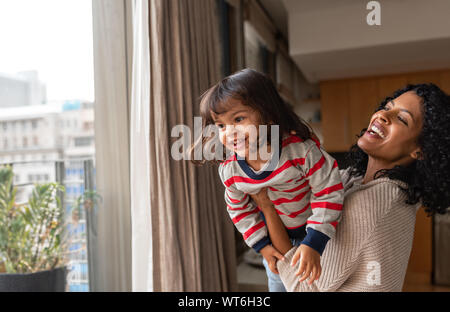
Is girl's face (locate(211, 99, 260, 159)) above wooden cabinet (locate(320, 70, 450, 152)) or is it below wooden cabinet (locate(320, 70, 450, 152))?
below

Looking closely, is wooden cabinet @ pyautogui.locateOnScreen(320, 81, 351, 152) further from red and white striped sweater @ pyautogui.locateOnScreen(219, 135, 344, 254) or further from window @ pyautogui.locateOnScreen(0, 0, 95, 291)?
window @ pyautogui.locateOnScreen(0, 0, 95, 291)

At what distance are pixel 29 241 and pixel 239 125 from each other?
1.34 metres

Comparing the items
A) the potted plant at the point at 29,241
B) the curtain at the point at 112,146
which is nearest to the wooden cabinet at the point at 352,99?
the curtain at the point at 112,146

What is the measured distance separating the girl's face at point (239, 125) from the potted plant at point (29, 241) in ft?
4.10

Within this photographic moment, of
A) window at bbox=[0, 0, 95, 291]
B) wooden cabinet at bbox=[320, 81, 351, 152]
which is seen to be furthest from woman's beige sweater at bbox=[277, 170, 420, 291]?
window at bbox=[0, 0, 95, 291]

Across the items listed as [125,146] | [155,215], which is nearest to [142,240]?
[155,215]

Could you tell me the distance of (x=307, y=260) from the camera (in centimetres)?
34

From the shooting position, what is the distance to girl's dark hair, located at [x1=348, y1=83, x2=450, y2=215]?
316mm

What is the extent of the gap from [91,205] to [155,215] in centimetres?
51

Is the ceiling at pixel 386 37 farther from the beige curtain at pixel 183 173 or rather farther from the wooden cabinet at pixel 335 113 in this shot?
the beige curtain at pixel 183 173

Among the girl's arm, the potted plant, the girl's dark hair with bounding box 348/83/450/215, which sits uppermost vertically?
the girl's dark hair with bounding box 348/83/450/215

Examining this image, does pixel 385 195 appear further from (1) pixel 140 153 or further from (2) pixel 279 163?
(1) pixel 140 153

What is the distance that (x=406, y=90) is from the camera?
33 centimetres

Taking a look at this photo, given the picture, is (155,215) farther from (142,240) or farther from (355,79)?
(355,79)
